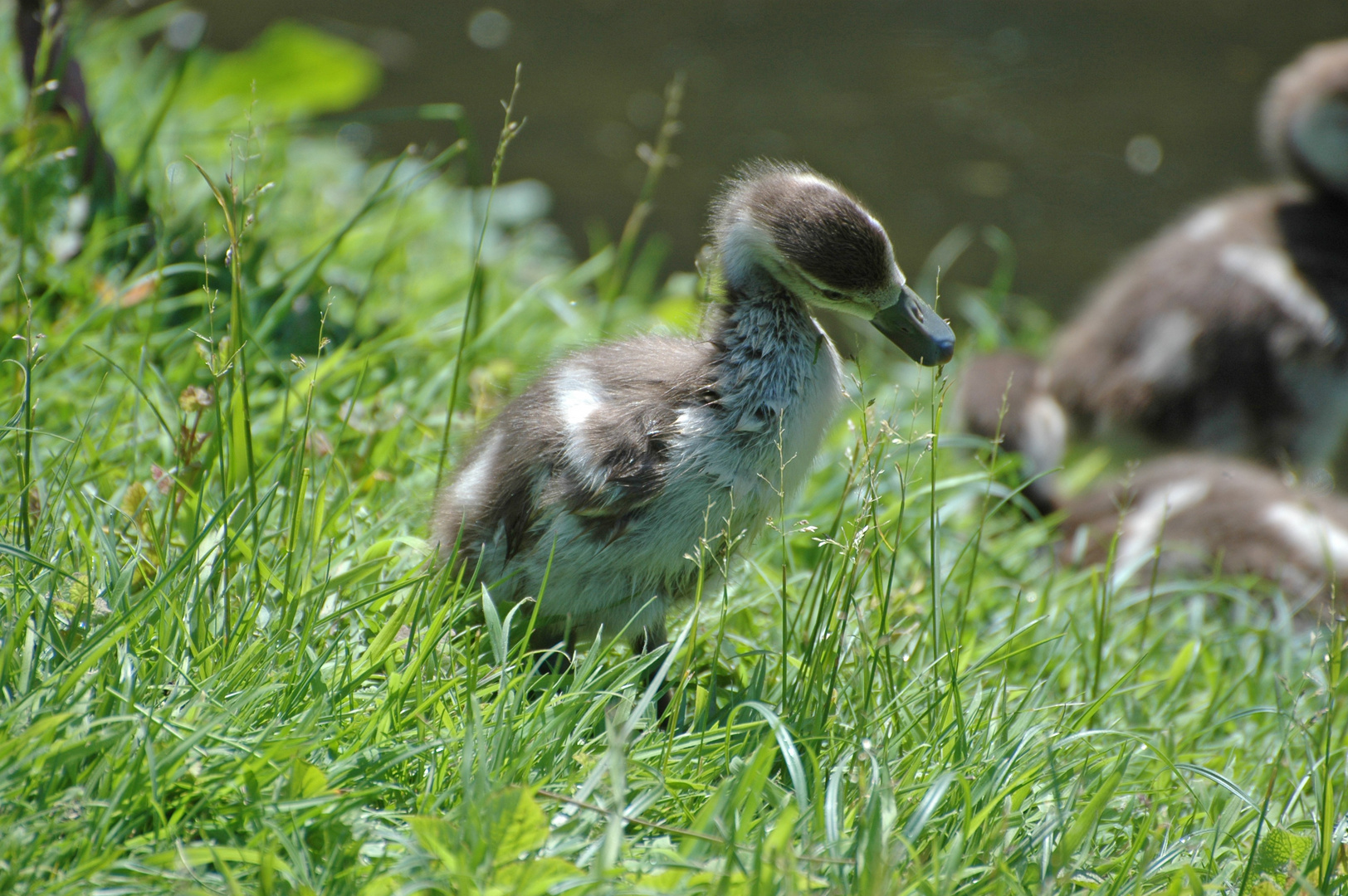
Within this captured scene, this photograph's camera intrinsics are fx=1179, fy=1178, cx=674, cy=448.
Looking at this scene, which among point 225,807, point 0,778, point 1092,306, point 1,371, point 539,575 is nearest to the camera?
point 0,778

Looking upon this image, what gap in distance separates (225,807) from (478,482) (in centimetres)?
78

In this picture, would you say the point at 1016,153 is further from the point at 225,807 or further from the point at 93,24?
the point at 225,807

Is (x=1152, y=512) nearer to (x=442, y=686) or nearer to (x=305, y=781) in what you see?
(x=442, y=686)

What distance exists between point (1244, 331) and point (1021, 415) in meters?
0.87

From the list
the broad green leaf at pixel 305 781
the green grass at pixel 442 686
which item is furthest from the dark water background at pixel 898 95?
the broad green leaf at pixel 305 781

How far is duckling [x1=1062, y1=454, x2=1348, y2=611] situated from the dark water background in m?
2.60

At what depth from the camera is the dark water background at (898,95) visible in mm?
7051

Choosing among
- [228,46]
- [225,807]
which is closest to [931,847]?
[225,807]

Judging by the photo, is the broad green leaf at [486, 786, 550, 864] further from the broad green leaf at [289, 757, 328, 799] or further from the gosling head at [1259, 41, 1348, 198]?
the gosling head at [1259, 41, 1348, 198]

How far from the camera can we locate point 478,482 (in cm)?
218

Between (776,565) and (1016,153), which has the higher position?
(1016,153)

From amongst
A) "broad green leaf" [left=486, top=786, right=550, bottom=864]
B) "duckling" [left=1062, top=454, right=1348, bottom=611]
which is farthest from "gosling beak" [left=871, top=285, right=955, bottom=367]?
"duckling" [left=1062, top=454, right=1348, bottom=611]

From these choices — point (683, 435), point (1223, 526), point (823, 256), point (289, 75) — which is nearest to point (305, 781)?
point (683, 435)

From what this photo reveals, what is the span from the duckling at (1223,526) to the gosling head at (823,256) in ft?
4.63
